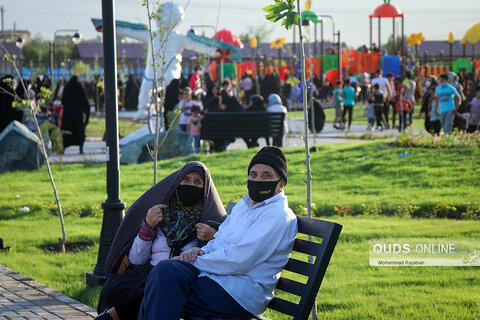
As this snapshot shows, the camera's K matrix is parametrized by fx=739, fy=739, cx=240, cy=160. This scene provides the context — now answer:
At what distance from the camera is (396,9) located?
1463 inches

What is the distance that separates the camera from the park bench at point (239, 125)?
16.6m

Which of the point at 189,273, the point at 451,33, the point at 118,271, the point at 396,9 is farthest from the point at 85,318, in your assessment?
the point at 451,33

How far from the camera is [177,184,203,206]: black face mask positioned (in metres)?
4.82

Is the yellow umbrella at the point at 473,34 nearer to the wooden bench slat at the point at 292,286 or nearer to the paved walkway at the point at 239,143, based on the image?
the paved walkway at the point at 239,143

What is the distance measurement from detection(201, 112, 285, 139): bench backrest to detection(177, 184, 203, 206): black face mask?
11.7 m

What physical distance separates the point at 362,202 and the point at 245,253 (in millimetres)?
6627

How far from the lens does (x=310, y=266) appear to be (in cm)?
405

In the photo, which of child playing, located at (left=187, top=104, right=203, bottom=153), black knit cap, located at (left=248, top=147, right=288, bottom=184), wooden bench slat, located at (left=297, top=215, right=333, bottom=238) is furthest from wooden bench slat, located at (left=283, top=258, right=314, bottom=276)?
child playing, located at (left=187, top=104, right=203, bottom=153)

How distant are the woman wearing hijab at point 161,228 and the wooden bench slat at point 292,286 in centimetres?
64

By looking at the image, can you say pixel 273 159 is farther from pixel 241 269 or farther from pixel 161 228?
pixel 161 228

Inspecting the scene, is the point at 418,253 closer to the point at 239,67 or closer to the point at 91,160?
the point at 91,160

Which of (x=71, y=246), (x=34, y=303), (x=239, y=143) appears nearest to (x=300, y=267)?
(x=34, y=303)

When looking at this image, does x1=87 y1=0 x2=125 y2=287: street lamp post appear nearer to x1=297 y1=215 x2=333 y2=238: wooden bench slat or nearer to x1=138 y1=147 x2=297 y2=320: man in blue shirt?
x1=138 y1=147 x2=297 y2=320: man in blue shirt

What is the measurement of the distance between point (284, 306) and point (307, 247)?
1.18 feet
